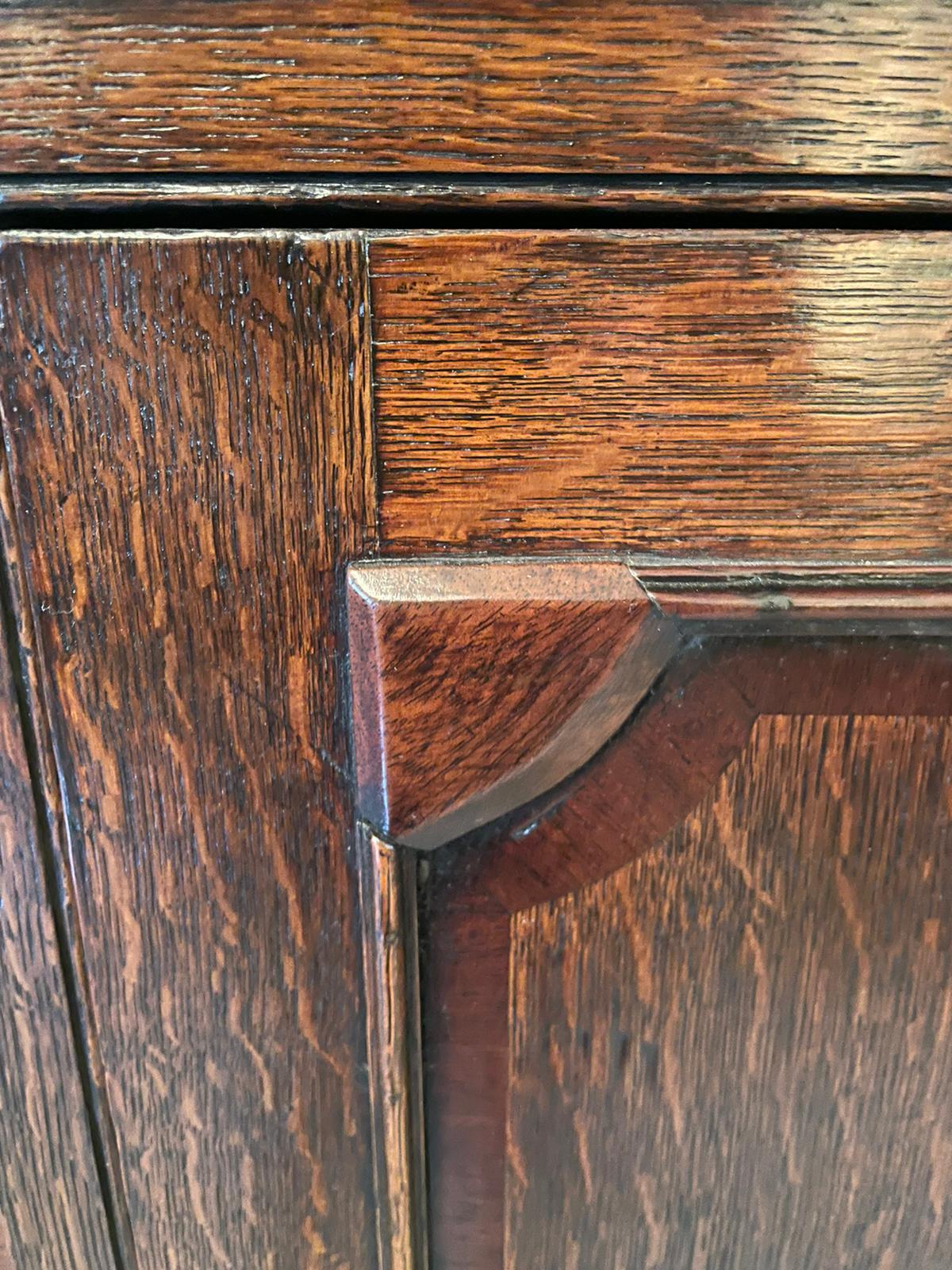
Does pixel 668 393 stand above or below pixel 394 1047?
above

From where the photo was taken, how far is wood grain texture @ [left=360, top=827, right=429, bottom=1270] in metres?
0.27

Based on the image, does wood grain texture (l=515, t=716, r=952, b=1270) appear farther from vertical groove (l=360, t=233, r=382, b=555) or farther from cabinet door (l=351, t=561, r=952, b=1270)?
vertical groove (l=360, t=233, r=382, b=555)

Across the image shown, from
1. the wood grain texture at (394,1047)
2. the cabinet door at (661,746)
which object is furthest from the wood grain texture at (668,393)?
the wood grain texture at (394,1047)

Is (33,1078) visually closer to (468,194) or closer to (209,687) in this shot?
(209,687)

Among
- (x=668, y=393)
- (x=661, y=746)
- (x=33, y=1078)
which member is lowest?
(x=33, y=1078)

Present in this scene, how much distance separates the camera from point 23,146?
221 millimetres

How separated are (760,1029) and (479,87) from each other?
31 cm

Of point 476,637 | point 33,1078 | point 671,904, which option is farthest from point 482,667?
point 33,1078

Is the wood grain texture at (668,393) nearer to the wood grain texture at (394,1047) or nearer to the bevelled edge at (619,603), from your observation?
the bevelled edge at (619,603)

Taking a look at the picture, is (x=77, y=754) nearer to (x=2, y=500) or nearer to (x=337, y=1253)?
(x=2, y=500)

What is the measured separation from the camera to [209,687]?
0.85ft

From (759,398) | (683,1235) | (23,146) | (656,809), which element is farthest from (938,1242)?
(23,146)

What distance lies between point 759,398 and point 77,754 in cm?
24

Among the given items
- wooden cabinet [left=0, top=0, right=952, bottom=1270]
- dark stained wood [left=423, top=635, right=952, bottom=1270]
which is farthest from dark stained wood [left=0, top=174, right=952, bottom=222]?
dark stained wood [left=423, top=635, right=952, bottom=1270]
